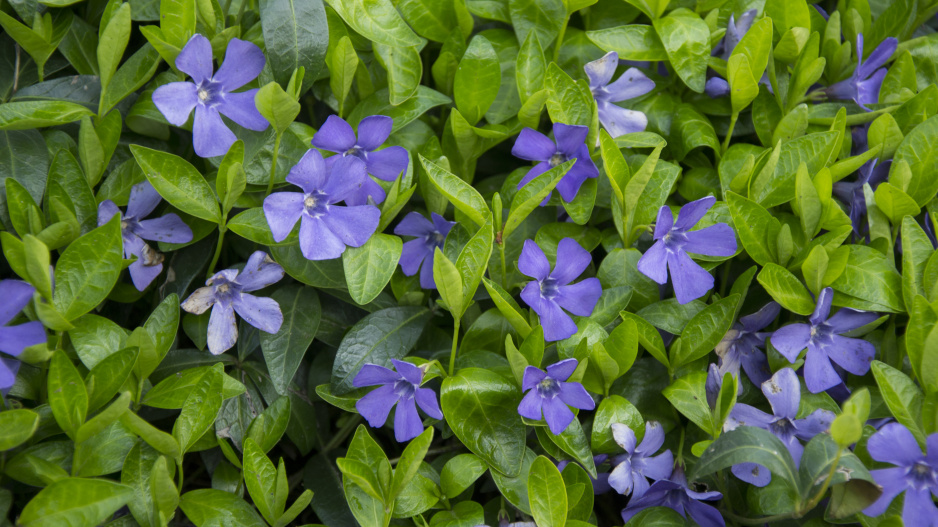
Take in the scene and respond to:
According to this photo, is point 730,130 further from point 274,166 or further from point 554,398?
point 274,166

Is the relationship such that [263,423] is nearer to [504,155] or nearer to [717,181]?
[504,155]

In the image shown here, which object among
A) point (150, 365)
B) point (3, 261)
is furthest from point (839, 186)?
point (3, 261)

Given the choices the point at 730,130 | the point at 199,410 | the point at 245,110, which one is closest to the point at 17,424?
the point at 199,410

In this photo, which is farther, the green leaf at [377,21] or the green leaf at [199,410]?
the green leaf at [377,21]

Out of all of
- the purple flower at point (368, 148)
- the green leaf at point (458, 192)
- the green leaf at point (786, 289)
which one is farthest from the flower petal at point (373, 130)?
the green leaf at point (786, 289)

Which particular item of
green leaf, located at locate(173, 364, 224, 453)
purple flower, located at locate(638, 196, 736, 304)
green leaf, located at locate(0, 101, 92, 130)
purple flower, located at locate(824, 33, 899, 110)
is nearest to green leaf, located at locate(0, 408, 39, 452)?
green leaf, located at locate(173, 364, 224, 453)

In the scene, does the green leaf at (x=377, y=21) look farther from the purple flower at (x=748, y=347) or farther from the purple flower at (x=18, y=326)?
the purple flower at (x=748, y=347)

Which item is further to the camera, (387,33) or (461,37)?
(461,37)
